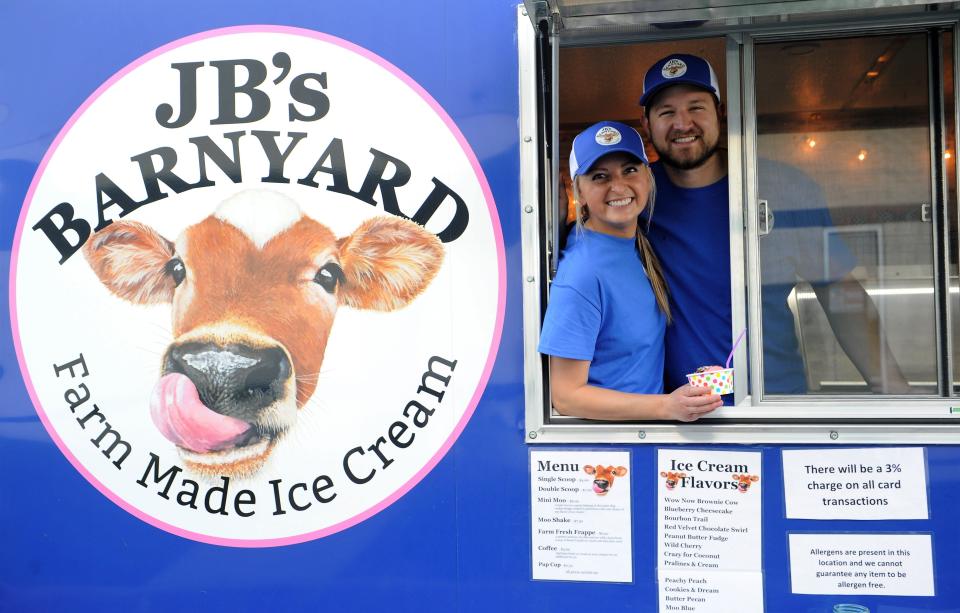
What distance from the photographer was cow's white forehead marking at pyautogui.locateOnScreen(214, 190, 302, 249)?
7.20ft

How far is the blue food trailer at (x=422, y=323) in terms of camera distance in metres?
2.04

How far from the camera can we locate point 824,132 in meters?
2.17

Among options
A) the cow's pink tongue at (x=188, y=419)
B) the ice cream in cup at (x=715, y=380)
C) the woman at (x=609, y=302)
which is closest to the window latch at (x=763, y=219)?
the woman at (x=609, y=302)

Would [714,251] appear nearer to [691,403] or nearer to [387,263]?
[691,403]

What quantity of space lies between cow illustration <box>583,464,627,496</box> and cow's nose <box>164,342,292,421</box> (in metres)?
0.86

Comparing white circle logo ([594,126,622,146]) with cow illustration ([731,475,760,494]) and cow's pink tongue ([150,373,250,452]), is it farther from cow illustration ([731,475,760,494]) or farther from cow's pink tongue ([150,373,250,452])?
cow's pink tongue ([150,373,250,452])

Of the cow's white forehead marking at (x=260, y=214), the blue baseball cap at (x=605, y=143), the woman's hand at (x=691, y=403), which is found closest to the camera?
the woman's hand at (x=691, y=403)

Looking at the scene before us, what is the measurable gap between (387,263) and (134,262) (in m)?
0.72

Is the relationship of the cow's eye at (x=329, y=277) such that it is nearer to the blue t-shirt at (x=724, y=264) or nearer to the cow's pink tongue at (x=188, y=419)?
the cow's pink tongue at (x=188, y=419)

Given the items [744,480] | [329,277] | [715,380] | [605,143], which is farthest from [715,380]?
[329,277]

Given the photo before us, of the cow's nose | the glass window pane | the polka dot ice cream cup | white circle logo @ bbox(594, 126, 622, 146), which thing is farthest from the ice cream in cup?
the cow's nose

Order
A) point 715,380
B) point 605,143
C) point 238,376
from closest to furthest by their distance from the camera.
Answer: point 715,380 → point 605,143 → point 238,376

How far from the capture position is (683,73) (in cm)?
215

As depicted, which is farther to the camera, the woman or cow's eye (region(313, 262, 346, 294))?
cow's eye (region(313, 262, 346, 294))
